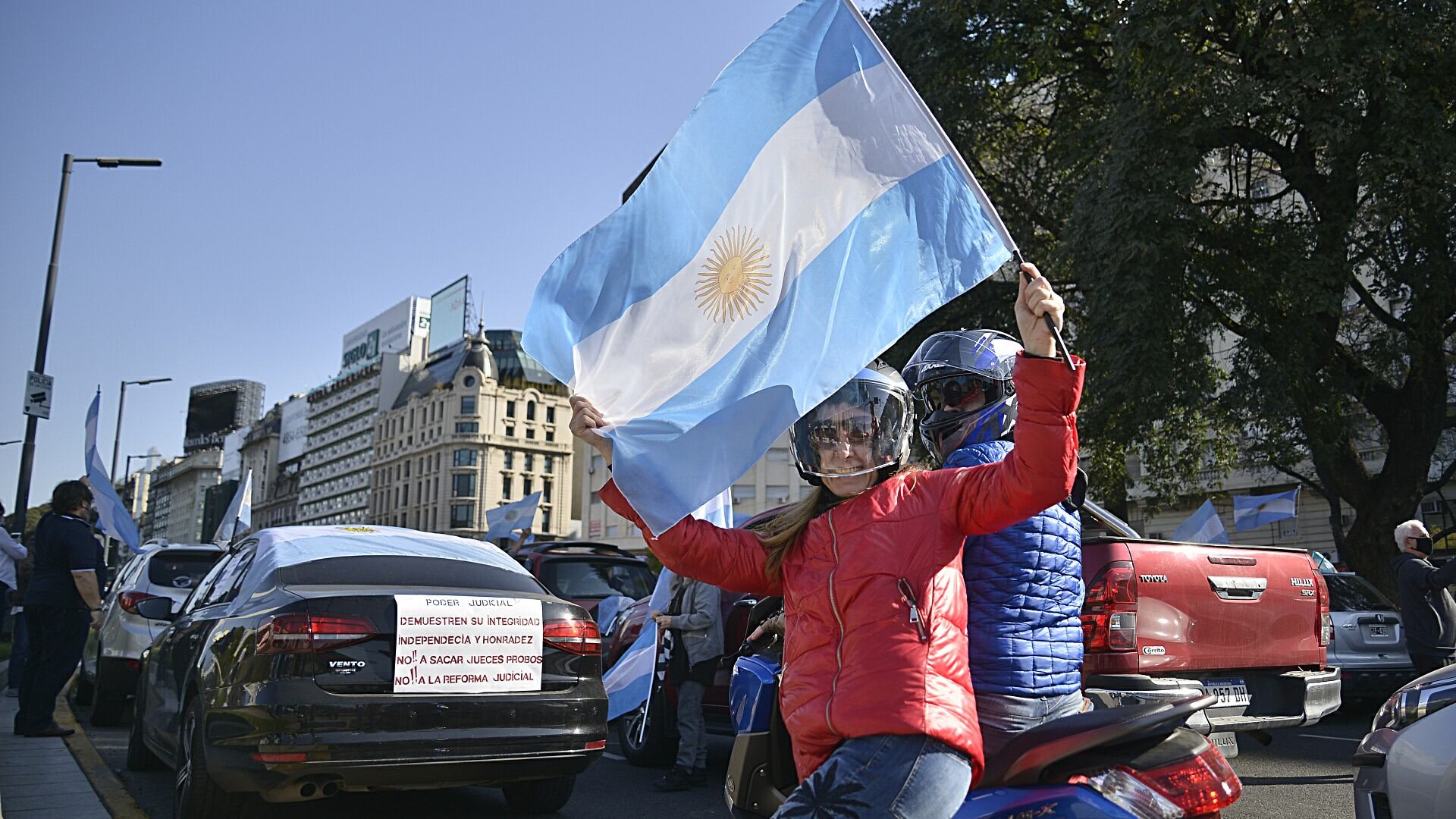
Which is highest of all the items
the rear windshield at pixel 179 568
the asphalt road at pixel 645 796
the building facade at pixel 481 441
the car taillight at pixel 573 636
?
the building facade at pixel 481 441

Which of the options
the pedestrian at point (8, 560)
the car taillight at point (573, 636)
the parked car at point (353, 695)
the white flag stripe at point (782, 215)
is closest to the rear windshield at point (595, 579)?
the pedestrian at point (8, 560)

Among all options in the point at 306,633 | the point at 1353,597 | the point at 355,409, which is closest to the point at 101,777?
the point at 306,633

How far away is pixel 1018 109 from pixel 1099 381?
6.42 metres

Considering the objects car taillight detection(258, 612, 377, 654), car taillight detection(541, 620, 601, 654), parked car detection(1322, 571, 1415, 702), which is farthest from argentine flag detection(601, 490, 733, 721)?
parked car detection(1322, 571, 1415, 702)

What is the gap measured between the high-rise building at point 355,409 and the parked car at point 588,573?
141145 millimetres

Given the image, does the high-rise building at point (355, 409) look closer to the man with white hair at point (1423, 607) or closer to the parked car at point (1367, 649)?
the parked car at point (1367, 649)

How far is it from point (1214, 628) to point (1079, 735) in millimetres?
3827

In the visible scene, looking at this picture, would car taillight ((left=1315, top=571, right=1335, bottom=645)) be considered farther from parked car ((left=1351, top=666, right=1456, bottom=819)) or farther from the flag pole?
the flag pole

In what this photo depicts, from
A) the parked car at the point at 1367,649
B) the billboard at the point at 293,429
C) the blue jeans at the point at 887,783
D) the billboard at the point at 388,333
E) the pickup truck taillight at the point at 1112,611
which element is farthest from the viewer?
the billboard at the point at 293,429

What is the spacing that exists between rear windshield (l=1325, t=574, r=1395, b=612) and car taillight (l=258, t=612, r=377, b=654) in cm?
999

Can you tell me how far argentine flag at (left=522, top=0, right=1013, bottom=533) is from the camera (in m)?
3.00

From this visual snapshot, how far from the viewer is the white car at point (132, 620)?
9945mm

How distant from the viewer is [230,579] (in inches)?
258

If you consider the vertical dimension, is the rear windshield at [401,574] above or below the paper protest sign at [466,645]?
above
